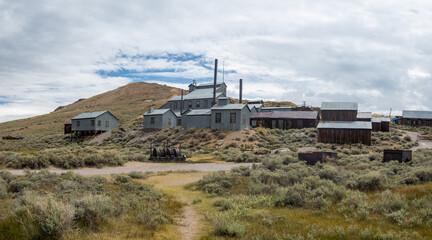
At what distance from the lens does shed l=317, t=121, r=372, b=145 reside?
40.3m

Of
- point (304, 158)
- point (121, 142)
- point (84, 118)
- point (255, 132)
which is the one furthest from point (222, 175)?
point (84, 118)

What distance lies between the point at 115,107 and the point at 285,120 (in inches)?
2526

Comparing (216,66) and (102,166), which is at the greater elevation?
(216,66)

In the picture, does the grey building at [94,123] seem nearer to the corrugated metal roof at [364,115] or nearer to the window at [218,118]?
the window at [218,118]

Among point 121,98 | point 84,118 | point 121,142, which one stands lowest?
point 121,142

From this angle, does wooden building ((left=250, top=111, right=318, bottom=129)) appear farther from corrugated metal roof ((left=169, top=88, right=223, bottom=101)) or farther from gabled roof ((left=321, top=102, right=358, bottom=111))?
corrugated metal roof ((left=169, top=88, right=223, bottom=101))

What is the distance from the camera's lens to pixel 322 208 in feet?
31.6

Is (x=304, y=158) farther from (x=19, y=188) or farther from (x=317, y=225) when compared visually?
(x=19, y=188)

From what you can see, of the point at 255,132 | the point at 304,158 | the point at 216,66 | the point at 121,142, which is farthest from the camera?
the point at 216,66

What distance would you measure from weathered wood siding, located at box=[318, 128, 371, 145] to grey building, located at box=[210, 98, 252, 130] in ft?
37.0

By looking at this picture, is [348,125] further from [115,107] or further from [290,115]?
[115,107]

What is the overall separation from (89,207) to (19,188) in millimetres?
5594

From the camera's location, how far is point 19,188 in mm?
11344

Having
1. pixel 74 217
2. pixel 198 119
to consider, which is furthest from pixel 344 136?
pixel 74 217
